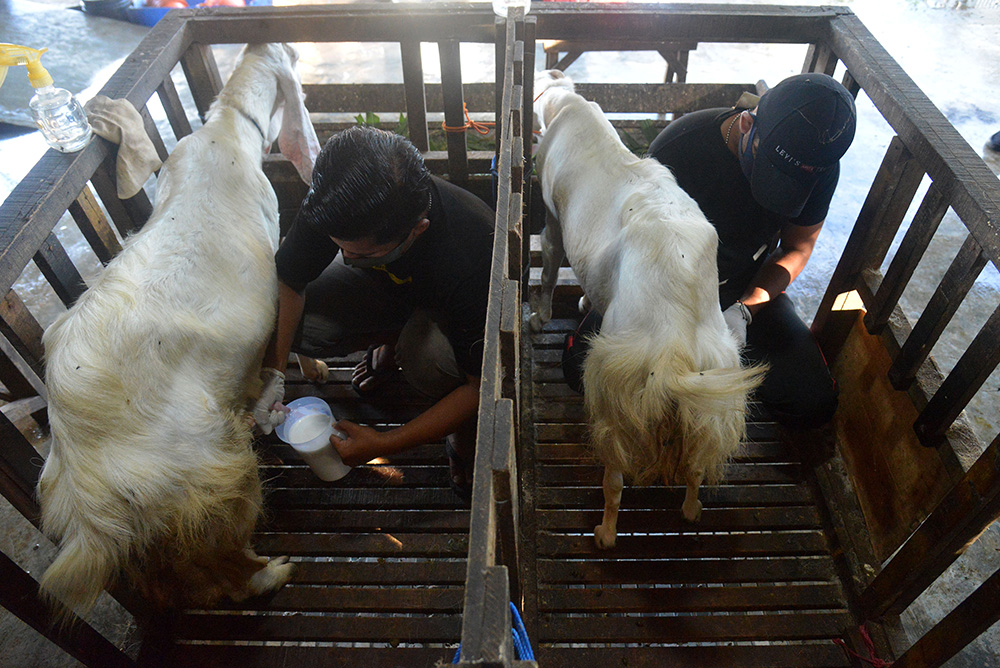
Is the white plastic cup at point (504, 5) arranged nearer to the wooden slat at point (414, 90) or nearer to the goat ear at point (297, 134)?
the wooden slat at point (414, 90)

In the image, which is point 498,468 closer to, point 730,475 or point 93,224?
point 730,475

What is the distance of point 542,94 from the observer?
2877 millimetres

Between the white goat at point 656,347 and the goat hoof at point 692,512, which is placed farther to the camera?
the goat hoof at point 692,512

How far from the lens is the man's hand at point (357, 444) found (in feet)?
7.18

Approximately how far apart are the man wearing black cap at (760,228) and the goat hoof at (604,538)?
721 mm

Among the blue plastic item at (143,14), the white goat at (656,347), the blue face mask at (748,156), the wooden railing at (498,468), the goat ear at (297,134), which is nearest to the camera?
the wooden railing at (498,468)

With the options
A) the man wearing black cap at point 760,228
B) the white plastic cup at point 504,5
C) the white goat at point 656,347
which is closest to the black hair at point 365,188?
the white goat at point 656,347

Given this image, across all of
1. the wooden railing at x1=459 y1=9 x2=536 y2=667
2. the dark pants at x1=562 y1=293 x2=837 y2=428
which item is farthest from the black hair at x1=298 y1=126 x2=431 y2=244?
the dark pants at x1=562 y1=293 x2=837 y2=428

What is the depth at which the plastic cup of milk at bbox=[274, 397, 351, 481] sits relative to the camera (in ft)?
7.46

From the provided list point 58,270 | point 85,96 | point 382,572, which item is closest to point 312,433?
point 382,572

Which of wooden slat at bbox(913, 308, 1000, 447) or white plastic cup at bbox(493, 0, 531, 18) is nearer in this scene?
wooden slat at bbox(913, 308, 1000, 447)

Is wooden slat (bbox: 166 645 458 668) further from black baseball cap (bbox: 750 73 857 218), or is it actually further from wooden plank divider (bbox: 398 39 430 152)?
wooden plank divider (bbox: 398 39 430 152)

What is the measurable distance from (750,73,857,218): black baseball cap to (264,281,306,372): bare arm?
184 cm

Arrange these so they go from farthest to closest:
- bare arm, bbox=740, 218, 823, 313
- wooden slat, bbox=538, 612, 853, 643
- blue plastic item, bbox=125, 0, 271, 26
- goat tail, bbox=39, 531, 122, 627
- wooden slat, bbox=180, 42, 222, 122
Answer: blue plastic item, bbox=125, 0, 271, 26 < wooden slat, bbox=180, 42, 222, 122 < bare arm, bbox=740, 218, 823, 313 < wooden slat, bbox=538, 612, 853, 643 < goat tail, bbox=39, 531, 122, 627
